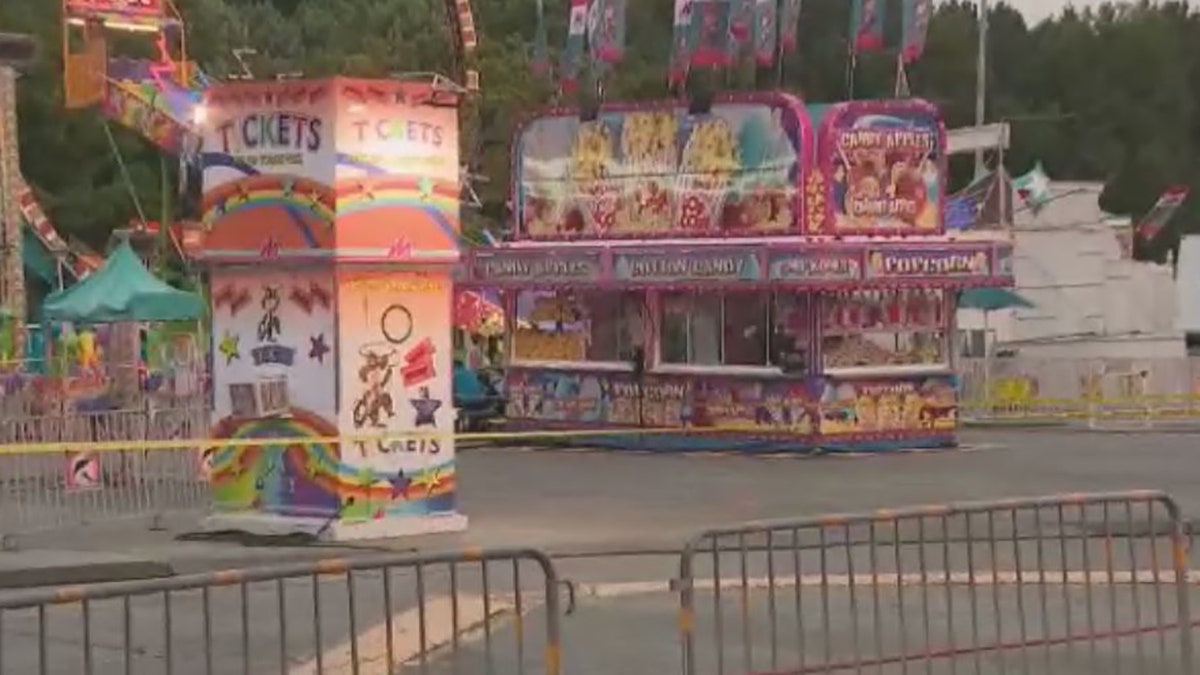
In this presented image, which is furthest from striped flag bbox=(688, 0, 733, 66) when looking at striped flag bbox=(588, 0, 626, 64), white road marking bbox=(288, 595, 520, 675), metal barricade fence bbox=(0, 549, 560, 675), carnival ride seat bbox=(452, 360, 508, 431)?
white road marking bbox=(288, 595, 520, 675)

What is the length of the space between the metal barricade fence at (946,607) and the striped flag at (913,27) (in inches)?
809

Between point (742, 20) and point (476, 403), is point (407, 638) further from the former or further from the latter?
point (476, 403)

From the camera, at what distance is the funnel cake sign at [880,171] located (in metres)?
28.4

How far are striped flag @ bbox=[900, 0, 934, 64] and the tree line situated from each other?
19.7 m

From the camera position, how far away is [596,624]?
12.7m

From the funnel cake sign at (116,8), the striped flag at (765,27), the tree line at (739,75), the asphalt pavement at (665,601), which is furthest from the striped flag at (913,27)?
the tree line at (739,75)

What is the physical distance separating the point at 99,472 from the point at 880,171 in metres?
13.0

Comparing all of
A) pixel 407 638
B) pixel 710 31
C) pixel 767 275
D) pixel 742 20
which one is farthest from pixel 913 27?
pixel 407 638

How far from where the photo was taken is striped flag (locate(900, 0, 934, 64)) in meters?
31.2

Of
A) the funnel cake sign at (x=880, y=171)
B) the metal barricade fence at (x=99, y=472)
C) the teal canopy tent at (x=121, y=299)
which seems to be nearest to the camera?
the metal barricade fence at (x=99, y=472)

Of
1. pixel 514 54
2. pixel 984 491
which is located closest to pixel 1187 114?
pixel 514 54

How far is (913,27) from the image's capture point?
31.3 meters

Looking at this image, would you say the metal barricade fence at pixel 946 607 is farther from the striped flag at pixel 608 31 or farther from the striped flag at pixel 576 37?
the striped flag at pixel 576 37

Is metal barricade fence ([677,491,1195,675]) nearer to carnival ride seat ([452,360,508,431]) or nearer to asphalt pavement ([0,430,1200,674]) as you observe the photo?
asphalt pavement ([0,430,1200,674])
